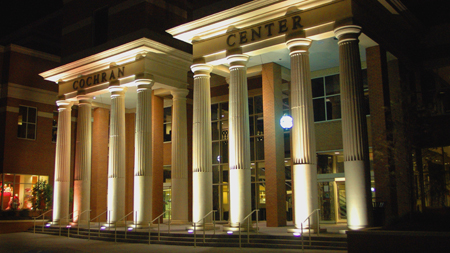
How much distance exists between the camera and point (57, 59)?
112 feet

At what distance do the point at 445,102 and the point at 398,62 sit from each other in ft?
11.9

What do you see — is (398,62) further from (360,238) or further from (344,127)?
(360,238)

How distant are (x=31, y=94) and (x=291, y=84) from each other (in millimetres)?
22264

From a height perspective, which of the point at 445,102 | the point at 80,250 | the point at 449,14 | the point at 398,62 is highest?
the point at 449,14

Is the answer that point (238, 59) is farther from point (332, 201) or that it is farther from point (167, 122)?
point (167, 122)

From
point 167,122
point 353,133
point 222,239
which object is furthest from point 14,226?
point 353,133

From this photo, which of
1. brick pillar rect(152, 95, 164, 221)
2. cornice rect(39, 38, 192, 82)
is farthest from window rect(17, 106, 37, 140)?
brick pillar rect(152, 95, 164, 221)

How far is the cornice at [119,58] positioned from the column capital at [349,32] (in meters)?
10.1

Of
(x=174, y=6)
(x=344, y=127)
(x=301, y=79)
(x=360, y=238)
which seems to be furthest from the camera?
(x=174, y=6)

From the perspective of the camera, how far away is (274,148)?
75.0ft

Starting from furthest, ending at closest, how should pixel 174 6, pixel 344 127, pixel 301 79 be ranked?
pixel 174 6, pixel 301 79, pixel 344 127

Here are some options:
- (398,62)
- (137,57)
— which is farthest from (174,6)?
(398,62)

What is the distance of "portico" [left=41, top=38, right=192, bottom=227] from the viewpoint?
76.2 feet

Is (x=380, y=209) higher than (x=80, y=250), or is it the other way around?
(x=380, y=209)
